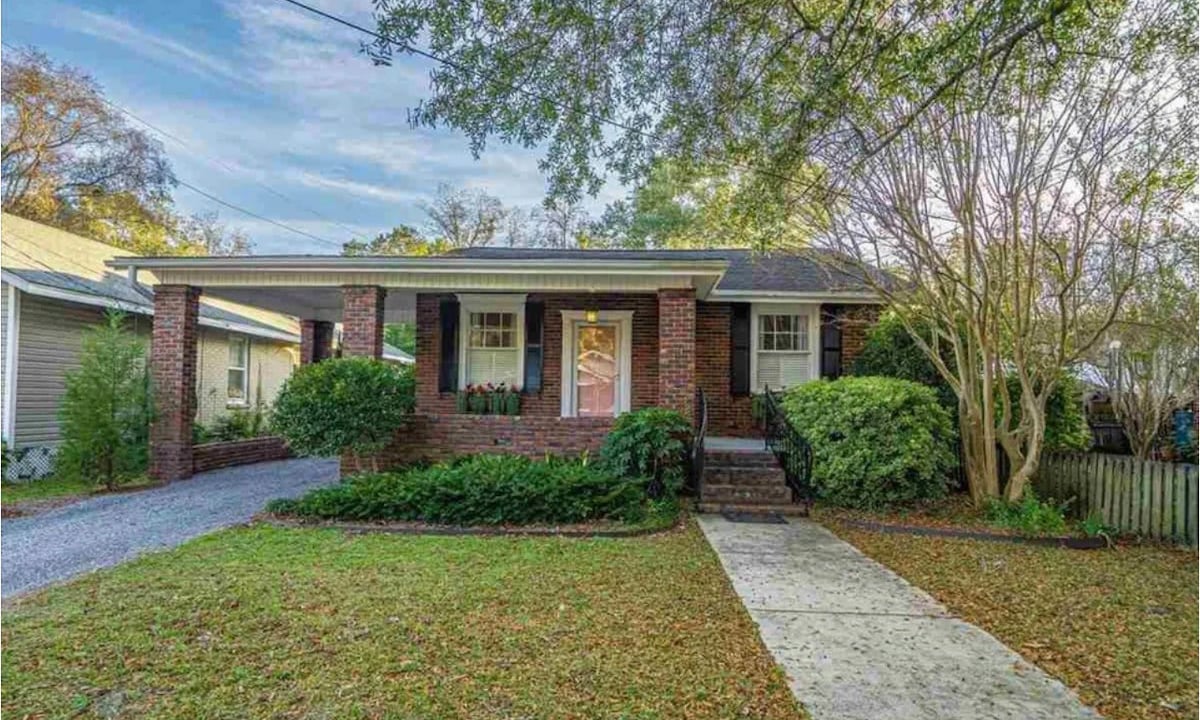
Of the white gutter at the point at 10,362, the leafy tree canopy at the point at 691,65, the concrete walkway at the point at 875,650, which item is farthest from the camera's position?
the white gutter at the point at 10,362

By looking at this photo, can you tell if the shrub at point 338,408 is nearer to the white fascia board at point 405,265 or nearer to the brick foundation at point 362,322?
the brick foundation at point 362,322

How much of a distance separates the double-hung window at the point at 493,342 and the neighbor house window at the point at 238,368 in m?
7.12

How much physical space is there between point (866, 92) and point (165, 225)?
26079 mm

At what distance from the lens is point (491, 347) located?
35.7 feet

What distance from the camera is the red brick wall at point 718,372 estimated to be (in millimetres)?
10875

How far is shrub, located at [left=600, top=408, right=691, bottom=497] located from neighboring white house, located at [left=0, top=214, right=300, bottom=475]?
26.9 feet

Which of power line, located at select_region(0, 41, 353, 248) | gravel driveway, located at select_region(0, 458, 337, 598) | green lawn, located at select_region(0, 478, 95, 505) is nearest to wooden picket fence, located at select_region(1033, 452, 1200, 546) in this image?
gravel driveway, located at select_region(0, 458, 337, 598)

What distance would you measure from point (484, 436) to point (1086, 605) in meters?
6.95

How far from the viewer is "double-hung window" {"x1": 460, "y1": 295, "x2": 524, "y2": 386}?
35.4ft

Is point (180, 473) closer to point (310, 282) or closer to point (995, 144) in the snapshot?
point (310, 282)

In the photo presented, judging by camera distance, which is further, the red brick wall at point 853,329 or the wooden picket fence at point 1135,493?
the red brick wall at point 853,329

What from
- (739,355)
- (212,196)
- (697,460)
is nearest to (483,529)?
(697,460)

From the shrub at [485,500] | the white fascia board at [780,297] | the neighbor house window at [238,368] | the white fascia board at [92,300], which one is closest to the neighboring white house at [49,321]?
the white fascia board at [92,300]

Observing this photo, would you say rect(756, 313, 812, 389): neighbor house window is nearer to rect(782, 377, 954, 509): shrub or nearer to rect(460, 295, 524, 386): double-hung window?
rect(782, 377, 954, 509): shrub
